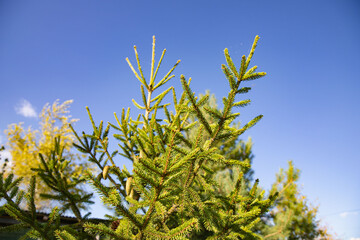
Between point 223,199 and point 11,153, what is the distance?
14.9 meters

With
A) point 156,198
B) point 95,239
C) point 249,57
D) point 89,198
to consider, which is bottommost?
point 95,239

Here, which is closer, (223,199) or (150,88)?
(223,199)

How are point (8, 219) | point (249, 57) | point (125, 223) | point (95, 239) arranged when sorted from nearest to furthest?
point (249, 57) < point (125, 223) < point (95, 239) < point (8, 219)

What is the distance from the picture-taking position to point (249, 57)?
1.94 metres

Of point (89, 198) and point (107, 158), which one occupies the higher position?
point (107, 158)

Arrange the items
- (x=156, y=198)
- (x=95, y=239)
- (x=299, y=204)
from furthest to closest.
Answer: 1. (x=299, y=204)
2. (x=95, y=239)
3. (x=156, y=198)

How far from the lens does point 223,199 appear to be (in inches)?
102

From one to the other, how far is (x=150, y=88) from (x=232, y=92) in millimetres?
2392

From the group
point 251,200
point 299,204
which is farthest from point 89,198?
point 299,204

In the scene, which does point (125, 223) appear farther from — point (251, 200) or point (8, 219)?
point (8, 219)

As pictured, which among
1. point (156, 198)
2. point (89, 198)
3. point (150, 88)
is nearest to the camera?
point (156, 198)

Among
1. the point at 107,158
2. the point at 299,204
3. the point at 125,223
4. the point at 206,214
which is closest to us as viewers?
the point at 125,223

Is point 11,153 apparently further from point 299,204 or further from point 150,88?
point 299,204

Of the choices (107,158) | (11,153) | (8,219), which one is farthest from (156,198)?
(11,153)
